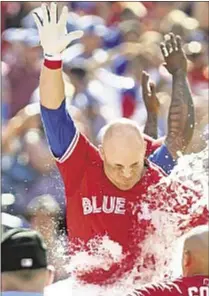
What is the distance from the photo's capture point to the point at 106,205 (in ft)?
5.23

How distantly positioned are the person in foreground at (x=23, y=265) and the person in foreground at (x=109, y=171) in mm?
75

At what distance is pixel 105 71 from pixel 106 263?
0.43 meters

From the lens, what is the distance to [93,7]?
163cm

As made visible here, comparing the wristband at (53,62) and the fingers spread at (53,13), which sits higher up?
the fingers spread at (53,13)

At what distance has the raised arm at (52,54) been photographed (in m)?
1.57

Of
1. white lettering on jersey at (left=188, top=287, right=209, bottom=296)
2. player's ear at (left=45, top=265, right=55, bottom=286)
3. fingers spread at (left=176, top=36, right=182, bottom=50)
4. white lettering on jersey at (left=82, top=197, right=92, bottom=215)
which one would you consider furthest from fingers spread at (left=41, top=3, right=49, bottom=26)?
white lettering on jersey at (left=188, top=287, right=209, bottom=296)

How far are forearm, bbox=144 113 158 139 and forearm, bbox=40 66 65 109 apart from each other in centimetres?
20

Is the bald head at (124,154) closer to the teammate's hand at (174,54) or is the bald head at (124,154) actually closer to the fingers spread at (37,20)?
the teammate's hand at (174,54)

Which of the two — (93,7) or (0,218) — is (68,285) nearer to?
(0,218)

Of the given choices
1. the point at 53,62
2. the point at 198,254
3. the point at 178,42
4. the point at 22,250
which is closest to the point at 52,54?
the point at 53,62

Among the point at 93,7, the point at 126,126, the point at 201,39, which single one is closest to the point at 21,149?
the point at 126,126

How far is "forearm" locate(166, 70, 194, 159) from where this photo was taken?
1601 millimetres

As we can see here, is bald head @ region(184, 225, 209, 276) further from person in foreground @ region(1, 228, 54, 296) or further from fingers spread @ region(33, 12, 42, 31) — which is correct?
fingers spread @ region(33, 12, 42, 31)

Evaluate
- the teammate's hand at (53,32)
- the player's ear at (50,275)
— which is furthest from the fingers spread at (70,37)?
the player's ear at (50,275)
